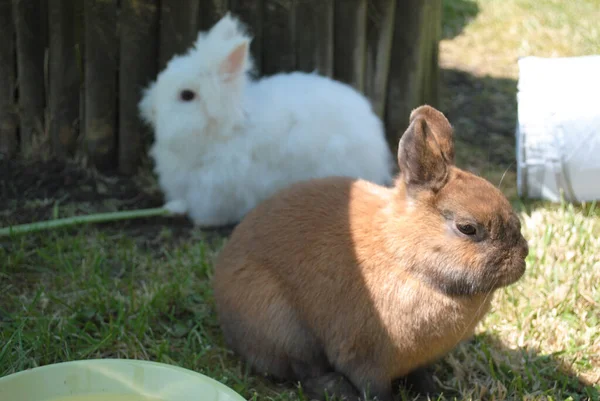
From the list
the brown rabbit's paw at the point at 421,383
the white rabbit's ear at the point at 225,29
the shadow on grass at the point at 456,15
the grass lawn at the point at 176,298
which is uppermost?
the shadow on grass at the point at 456,15

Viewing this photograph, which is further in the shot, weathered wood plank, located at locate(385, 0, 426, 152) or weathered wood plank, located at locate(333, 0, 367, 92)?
weathered wood plank, located at locate(385, 0, 426, 152)

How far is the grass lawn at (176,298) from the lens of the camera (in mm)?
2719

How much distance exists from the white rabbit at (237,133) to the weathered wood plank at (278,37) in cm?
30

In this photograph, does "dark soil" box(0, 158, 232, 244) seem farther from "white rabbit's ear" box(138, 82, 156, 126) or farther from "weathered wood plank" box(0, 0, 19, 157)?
"white rabbit's ear" box(138, 82, 156, 126)

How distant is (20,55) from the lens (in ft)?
13.5

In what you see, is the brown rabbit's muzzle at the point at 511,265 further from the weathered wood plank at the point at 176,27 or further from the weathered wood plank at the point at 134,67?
the weathered wood plank at the point at 134,67

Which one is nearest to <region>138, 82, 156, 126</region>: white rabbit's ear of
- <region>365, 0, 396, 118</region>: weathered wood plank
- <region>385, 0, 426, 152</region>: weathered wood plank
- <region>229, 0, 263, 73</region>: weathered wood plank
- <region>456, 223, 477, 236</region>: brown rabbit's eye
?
<region>229, 0, 263, 73</region>: weathered wood plank

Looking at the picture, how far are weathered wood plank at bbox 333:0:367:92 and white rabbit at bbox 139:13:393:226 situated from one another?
0.35 m

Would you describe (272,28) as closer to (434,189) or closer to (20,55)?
(20,55)

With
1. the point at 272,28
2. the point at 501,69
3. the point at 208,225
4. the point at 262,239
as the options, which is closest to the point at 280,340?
the point at 262,239

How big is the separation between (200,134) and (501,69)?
9.77 ft

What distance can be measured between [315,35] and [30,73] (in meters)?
1.47

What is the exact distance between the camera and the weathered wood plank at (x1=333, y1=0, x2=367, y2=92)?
411 centimetres

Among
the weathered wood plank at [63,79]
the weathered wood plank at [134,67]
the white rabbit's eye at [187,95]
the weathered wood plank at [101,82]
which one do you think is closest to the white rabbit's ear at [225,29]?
the white rabbit's eye at [187,95]
